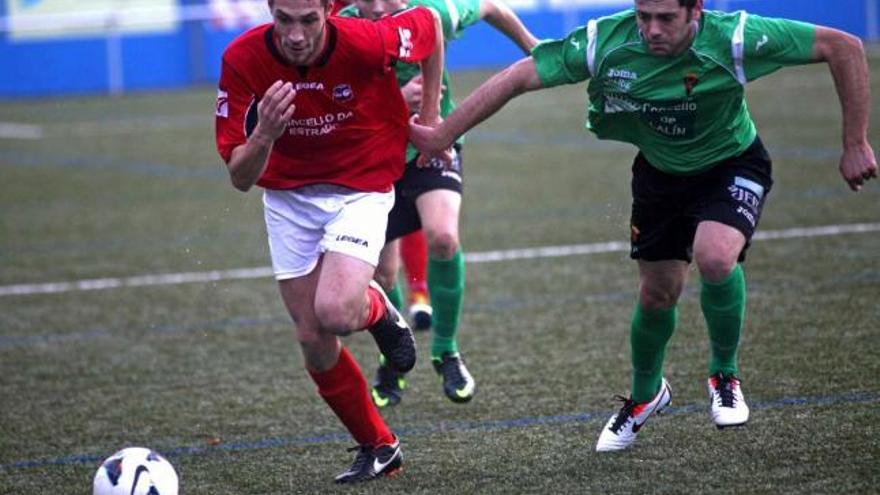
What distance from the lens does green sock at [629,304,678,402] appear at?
5422 millimetres

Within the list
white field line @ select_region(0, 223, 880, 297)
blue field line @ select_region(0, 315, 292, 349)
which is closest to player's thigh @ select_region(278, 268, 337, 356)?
blue field line @ select_region(0, 315, 292, 349)

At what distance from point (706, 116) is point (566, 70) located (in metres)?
0.52

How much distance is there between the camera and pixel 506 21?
261 inches

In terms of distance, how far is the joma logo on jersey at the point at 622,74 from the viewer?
506 cm

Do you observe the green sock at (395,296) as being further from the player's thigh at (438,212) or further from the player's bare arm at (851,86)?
the player's bare arm at (851,86)

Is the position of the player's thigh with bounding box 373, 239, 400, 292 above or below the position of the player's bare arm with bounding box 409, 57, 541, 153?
below

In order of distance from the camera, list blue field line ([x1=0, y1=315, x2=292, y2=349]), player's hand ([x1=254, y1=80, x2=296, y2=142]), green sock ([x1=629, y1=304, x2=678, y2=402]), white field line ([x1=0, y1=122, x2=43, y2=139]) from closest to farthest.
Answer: player's hand ([x1=254, y1=80, x2=296, y2=142])
green sock ([x1=629, y1=304, x2=678, y2=402])
blue field line ([x1=0, y1=315, x2=292, y2=349])
white field line ([x1=0, y1=122, x2=43, y2=139])

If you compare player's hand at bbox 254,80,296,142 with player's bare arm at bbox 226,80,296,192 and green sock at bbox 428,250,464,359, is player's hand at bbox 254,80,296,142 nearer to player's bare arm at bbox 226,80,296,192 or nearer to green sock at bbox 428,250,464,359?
player's bare arm at bbox 226,80,296,192

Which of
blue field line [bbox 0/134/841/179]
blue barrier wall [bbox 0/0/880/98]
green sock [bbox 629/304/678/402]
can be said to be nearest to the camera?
green sock [bbox 629/304/678/402]

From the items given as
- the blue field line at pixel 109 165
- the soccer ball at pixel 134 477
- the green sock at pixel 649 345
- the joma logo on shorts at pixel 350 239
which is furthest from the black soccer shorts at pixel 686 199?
the blue field line at pixel 109 165

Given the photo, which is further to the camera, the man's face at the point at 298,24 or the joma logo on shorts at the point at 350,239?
the joma logo on shorts at the point at 350,239

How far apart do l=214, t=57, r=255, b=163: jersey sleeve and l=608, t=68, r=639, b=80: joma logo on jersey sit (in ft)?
4.07

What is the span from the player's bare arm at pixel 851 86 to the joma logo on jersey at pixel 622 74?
60 centimetres

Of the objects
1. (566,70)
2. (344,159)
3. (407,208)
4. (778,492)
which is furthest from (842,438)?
(407,208)
